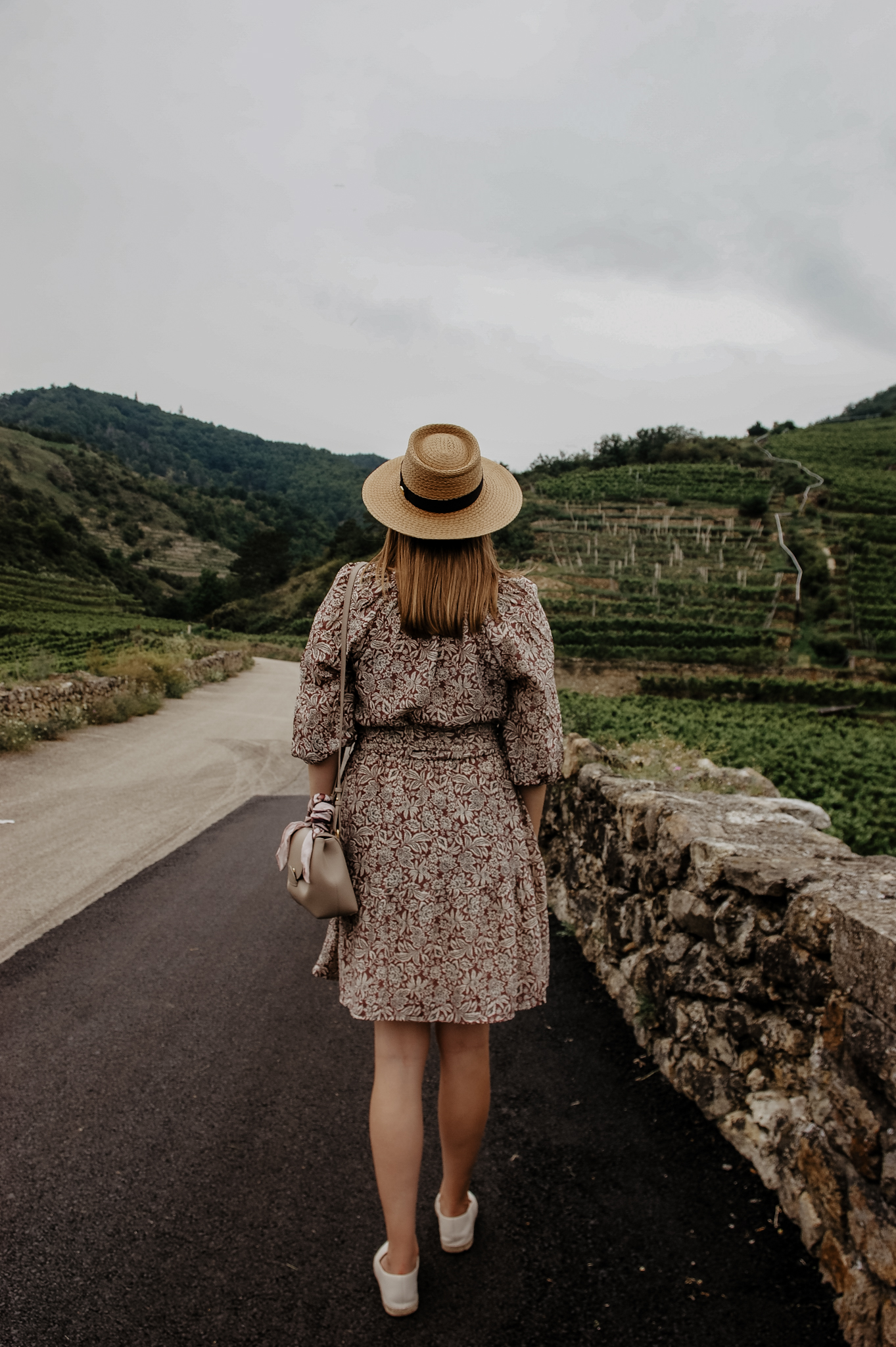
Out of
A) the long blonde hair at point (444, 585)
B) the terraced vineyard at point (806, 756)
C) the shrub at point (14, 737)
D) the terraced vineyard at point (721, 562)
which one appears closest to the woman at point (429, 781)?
the long blonde hair at point (444, 585)

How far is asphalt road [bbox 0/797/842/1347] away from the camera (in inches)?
74.5

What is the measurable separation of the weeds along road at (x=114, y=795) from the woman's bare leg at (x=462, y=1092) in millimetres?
2995

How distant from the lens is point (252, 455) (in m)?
148

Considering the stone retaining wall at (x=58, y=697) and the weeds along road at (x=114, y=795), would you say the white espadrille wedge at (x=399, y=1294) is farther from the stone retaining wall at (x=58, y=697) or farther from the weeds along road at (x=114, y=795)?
the stone retaining wall at (x=58, y=697)

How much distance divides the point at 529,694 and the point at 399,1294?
155 cm

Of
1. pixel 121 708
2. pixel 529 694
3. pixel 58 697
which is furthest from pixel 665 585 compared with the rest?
pixel 529 694

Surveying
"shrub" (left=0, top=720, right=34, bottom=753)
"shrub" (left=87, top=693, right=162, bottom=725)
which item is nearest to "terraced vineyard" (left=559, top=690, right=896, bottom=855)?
"shrub" (left=0, top=720, right=34, bottom=753)

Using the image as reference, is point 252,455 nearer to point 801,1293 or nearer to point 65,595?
point 65,595

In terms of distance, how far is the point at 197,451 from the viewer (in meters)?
Result: 146

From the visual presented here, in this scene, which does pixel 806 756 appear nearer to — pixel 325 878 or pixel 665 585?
pixel 325 878

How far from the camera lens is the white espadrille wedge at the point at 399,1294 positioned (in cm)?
192

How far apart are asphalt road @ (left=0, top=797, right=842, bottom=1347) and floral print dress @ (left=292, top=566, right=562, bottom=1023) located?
0.73 metres

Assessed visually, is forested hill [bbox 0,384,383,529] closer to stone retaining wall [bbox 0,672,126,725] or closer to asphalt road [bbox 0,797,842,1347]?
stone retaining wall [bbox 0,672,126,725]

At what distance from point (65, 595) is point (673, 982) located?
46645 mm
